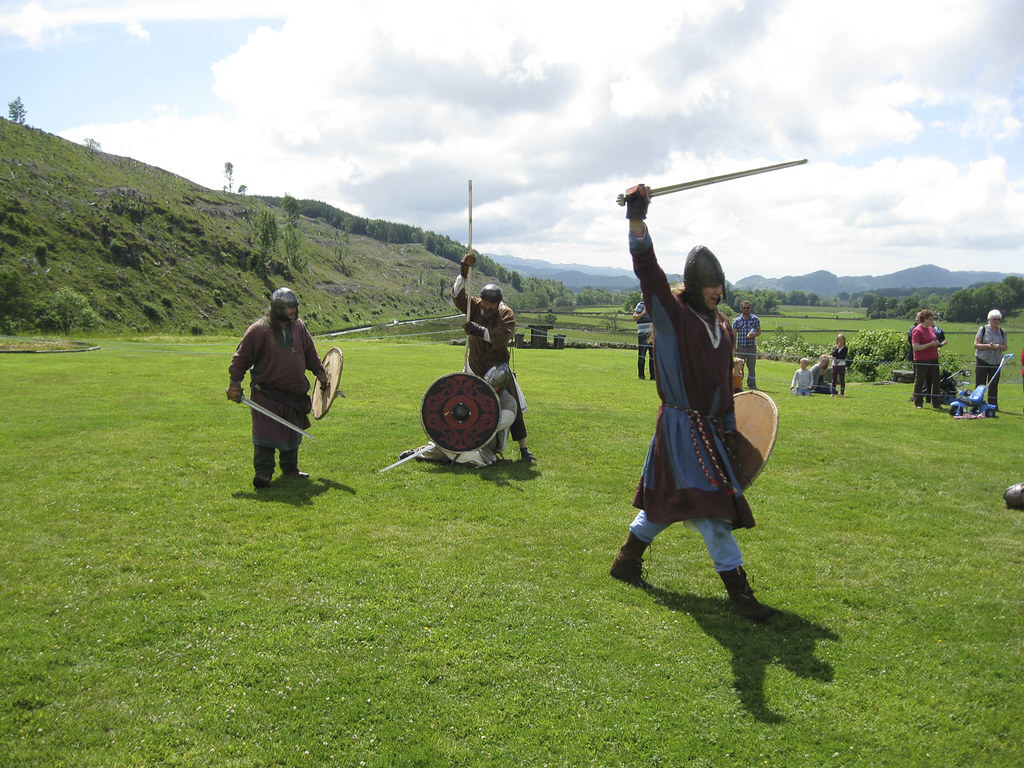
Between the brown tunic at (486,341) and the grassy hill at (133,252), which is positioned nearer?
the brown tunic at (486,341)

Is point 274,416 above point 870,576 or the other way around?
above

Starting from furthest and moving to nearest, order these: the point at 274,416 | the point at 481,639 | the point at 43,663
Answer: the point at 274,416 → the point at 481,639 → the point at 43,663

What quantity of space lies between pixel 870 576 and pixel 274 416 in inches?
240

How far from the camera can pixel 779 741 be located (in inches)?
128

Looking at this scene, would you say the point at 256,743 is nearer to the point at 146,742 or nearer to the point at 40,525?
the point at 146,742

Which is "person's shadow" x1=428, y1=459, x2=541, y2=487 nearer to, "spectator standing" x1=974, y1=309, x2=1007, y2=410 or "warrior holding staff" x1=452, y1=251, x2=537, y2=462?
"warrior holding staff" x1=452, y1=251, x2=537, y2=462

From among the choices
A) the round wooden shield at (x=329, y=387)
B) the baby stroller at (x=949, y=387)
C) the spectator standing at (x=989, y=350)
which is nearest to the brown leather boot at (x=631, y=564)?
the round wooden shield at (x=329, y=387)

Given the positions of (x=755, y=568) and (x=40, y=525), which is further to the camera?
(x=40, y=525)

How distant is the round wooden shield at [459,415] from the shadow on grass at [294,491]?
1.31 meters

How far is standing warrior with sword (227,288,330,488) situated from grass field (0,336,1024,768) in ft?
1.62

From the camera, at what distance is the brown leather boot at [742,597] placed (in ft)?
14.6

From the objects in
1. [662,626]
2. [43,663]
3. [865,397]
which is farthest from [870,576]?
[865,397]

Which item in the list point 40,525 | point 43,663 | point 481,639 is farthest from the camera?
point 40,525

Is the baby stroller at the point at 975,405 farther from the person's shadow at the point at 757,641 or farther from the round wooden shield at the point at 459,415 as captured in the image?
the person's shadow at the point at 757,641
